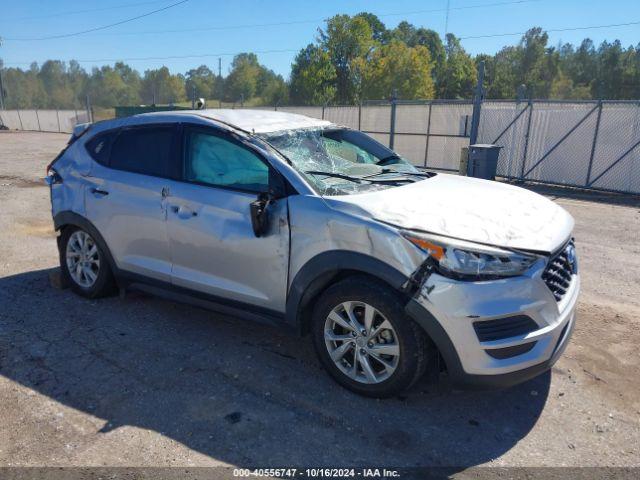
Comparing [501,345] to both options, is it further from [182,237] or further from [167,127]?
[167,127]

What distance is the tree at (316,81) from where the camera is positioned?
6084 cm

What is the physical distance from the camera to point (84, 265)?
474 centimetres

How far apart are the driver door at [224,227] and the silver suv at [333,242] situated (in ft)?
0.04

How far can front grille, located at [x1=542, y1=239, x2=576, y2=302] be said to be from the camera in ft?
9.68

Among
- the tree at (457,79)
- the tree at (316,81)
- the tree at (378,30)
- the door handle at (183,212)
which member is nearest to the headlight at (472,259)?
the door handle at (183,212)

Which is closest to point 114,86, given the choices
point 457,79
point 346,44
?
point 346,44

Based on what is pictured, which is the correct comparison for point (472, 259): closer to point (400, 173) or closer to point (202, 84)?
point (400, 173)

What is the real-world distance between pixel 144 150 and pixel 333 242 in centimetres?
205

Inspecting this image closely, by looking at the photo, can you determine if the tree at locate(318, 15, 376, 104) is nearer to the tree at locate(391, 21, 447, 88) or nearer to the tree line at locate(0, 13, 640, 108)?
the tree line at locate(0, 13, 640, 108)

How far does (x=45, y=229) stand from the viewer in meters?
7.56

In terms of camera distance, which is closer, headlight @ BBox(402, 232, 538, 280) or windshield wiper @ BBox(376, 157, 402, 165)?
headlight @ BBox(402, 232, 538, 280)

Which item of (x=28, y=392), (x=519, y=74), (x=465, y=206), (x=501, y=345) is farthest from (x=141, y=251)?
(x=519, y=74)

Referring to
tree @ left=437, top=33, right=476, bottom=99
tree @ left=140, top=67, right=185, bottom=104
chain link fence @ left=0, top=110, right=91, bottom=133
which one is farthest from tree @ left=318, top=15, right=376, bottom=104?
tree @ left=140, top=67, right=185, bottom=104

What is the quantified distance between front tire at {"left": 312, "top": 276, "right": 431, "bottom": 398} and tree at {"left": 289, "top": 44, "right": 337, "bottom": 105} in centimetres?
5784
